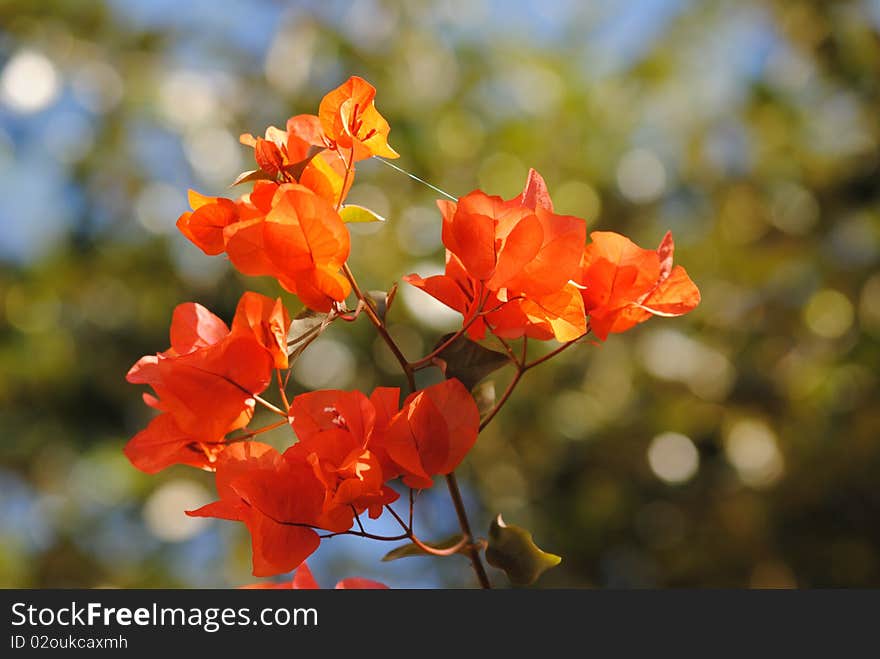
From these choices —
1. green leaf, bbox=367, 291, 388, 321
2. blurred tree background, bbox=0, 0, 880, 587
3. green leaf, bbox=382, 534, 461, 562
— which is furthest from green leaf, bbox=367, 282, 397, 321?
blurred tree background, bbox=0, 0, 880, 587

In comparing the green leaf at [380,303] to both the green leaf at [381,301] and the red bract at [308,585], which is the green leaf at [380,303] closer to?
the green leaf at [381,301]

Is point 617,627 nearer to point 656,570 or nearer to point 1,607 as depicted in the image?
point 1,607

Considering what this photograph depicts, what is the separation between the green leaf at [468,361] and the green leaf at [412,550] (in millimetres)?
77

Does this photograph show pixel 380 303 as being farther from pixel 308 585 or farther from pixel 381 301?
pixel 308 585

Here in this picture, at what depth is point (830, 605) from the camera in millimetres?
432

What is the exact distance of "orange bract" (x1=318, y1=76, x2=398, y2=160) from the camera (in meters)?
0.43

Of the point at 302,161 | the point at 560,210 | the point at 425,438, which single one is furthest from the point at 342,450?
the point at 560,210

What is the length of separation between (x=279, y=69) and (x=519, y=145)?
529mm

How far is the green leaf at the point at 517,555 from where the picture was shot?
403mm

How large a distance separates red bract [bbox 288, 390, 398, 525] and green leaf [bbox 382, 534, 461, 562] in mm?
40

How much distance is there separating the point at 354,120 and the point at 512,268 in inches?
4.3

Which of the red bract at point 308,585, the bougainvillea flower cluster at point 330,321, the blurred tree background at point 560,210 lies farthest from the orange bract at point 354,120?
the blurred tree background at point 560,210

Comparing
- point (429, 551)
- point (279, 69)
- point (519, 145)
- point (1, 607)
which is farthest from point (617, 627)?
point (279, 69)

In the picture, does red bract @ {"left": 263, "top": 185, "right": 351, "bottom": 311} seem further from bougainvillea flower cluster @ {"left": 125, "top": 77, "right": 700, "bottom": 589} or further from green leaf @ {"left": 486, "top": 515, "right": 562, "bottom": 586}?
green leaf @ {"left": 486, "top": 515, "right": 562, "bottom": 586}
